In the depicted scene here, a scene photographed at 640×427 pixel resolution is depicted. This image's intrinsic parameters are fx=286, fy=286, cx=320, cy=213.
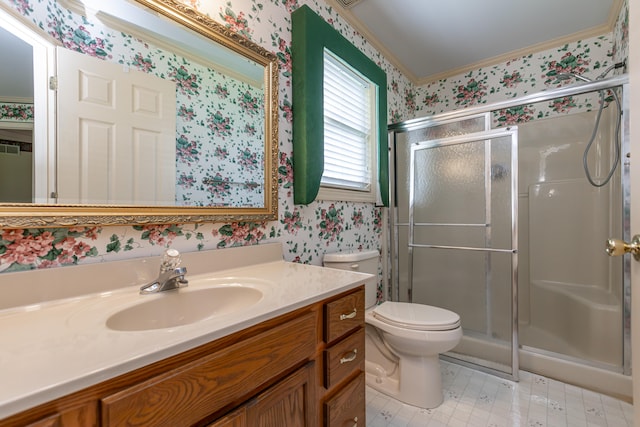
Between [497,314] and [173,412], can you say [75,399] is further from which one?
[497,314]

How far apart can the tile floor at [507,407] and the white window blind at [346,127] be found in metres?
1.29

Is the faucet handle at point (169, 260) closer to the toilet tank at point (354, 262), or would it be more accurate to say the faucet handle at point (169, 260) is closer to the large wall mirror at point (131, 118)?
the large wall mirror at point (131, 118)

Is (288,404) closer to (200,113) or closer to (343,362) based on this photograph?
(343,362)

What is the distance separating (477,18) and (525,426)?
7.83 ft

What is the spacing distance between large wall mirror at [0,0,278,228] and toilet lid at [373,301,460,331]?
863 mm

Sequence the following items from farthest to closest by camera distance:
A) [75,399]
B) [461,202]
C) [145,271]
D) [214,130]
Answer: [461,202], [214,130], [145,271], [75,399]

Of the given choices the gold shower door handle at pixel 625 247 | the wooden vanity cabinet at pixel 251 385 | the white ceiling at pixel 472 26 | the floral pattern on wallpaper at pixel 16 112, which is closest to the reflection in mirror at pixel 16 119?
the floral pattern on wallpaper at pixel 16 112

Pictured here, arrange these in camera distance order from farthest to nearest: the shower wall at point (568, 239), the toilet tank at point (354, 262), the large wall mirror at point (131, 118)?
the shower wall at point (568, 239)
the toilet tank at point (354, 262)
the large wall mirror at point (131, 118)

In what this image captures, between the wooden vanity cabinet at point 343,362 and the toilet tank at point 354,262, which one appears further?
the toilet tank at point 354,262

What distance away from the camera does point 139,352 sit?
490 mm

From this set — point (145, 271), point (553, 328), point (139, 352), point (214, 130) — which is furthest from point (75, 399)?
point (553, 328)

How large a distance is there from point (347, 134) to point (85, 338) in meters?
1.69

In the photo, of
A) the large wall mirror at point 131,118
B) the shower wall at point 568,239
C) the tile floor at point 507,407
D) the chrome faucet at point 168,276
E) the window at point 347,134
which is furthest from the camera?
the shower wall at point 568,239

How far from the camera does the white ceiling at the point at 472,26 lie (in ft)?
5.92
